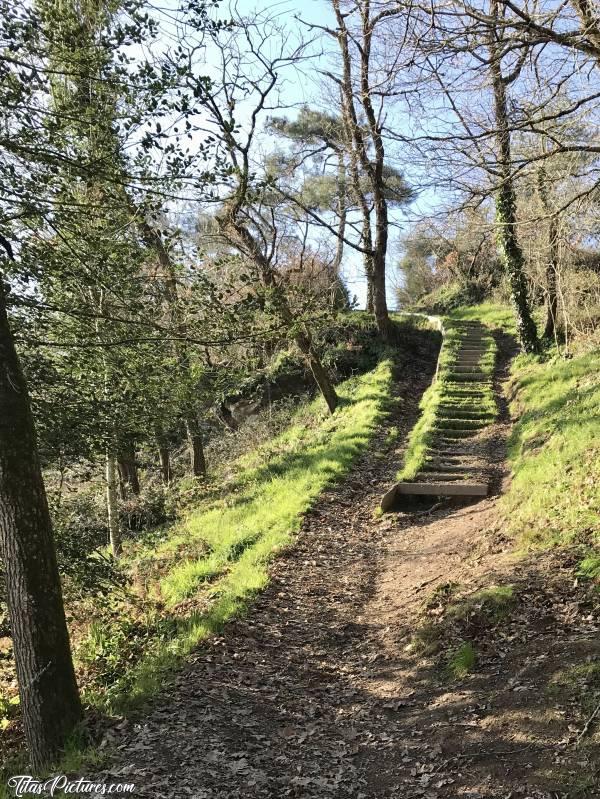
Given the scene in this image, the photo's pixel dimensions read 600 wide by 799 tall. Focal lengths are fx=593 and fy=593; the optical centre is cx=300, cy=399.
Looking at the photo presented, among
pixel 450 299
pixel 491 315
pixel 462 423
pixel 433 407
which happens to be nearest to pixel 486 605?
pixel 462 423

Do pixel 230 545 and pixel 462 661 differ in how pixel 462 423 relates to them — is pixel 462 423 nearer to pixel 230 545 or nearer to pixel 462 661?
pixel 230 545

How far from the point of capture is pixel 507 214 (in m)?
14.1

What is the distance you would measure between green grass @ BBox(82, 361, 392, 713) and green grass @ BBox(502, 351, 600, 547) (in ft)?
11.0

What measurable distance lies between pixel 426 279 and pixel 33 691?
120ft

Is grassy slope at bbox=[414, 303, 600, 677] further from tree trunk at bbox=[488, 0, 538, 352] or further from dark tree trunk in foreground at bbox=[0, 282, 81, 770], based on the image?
dark tree trunk in foreground at bbox=[0, 282, 81, 770]

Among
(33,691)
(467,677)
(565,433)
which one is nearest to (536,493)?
(565,433)

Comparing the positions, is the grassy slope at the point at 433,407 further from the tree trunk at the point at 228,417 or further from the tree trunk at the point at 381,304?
the tree trunk at the point at 228,417

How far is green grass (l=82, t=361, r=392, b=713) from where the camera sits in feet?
20.6

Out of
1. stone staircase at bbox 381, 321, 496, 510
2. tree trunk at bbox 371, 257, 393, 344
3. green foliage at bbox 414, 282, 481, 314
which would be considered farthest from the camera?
green foliage at bbox 414, 282, 481, 314

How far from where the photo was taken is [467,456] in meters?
11.6

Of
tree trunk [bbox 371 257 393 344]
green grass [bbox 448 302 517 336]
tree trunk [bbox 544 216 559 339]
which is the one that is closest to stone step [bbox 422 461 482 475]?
tree trunk [bbox 544 216 559 339]

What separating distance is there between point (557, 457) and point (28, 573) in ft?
24.1

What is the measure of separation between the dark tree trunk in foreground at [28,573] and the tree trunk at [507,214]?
483cm

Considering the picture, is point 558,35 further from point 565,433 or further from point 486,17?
point 565,433
